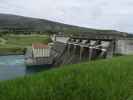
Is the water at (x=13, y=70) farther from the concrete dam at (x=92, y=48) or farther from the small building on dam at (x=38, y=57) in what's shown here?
the concrete dam at (x=92, y=48)

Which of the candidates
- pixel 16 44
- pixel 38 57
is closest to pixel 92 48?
pixel 38 57

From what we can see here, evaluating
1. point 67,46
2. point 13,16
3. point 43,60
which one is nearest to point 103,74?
point 67,46

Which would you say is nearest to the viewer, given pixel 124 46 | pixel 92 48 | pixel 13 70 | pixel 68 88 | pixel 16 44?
pixel 68 88

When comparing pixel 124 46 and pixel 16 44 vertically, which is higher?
pixel 124 46

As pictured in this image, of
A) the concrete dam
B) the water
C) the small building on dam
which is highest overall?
the concrete dam

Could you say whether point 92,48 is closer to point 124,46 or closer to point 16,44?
point 124,46

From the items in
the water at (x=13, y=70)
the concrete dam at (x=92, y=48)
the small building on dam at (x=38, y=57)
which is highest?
the concrete dam at (x=92, y=48)

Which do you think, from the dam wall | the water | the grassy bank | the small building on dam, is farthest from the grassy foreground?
the grassy bank

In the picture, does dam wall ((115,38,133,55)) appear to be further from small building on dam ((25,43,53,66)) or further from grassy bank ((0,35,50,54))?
grassy bank ((0,35,50,54))

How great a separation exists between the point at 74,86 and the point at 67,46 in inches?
1371

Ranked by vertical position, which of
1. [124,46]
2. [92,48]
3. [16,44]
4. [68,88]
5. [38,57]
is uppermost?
[68,88]

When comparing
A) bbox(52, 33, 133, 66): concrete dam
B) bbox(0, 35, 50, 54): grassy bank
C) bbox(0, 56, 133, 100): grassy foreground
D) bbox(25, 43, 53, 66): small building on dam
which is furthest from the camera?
bbox(0, 35, 50, 54): grassy bank

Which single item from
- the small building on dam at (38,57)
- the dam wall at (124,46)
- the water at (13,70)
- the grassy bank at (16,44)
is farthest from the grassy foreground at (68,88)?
the grassy bank at (16,44)

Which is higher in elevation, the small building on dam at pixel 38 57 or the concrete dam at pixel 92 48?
the concrete dam at pixel 92 48
